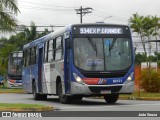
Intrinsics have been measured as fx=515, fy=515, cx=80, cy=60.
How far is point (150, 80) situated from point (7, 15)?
533 inches

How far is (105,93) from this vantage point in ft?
72.8

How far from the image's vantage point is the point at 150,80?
33.0 metres

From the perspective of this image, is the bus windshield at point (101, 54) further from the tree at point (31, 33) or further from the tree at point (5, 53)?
the tree at point (5, 53)

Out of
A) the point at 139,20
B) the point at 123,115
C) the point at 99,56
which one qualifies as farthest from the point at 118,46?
the point at 139,20

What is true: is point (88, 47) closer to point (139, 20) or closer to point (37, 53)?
point (37, 53)

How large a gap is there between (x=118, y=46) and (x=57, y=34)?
132 inches

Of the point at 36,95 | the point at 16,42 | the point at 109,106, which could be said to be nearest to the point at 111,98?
the point at 109,106

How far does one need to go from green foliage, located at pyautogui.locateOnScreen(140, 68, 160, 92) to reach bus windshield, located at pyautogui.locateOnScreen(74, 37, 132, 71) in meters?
10.5

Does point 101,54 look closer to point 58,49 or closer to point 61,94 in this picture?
point 58,49

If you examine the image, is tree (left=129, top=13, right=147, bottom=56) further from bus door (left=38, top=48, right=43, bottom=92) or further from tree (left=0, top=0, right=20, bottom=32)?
tree (left=0, top=0, right=20, bottom=32)

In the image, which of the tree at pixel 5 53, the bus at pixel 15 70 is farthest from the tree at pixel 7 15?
the tree at pixel 5 53

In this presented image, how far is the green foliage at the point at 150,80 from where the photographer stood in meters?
32.9

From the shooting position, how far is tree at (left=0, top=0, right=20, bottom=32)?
22156 millimetres

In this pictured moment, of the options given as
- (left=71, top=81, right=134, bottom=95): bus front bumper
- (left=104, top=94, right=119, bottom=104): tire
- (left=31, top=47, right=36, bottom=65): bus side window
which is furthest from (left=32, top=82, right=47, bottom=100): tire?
(left=71, top=81, right=134, bottom=95): bus front bumper
